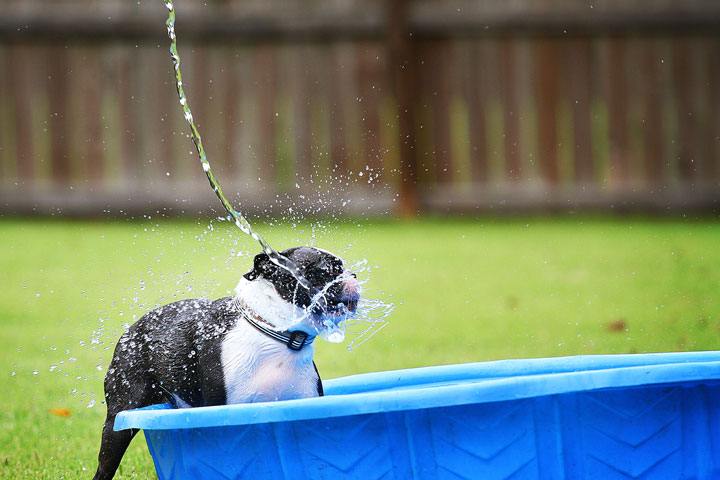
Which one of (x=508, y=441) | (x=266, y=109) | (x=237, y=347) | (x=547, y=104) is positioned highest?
(x=266, y=109)

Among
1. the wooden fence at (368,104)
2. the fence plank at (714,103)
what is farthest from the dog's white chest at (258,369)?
the fence plank at (714,103)

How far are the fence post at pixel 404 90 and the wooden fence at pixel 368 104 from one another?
0.6 inches

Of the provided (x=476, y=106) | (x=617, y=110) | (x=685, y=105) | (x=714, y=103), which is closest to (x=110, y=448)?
(x=476, y=106)

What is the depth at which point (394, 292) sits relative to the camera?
5.79 metres

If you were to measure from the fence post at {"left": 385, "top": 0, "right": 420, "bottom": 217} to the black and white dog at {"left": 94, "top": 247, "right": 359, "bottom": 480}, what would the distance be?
5399 millimetres

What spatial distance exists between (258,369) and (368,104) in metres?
5.86

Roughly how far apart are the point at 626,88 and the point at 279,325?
6.31 metres

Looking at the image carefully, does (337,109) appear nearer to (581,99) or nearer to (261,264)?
(581,99)

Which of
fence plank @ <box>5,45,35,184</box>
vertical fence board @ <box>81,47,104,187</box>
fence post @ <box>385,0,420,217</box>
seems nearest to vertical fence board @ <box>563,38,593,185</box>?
fence post @ <box>385,0,420,217</box>

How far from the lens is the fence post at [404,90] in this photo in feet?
26.2

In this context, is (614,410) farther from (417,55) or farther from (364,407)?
(417,55)

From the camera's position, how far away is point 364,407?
197 cm

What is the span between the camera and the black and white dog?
2385mm

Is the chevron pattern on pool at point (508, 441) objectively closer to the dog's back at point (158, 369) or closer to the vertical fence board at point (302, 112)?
the dog's back at point (158, 369)
